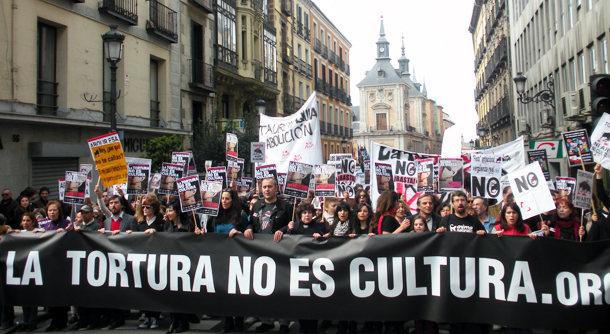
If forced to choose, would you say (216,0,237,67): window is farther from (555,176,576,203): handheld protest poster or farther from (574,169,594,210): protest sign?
(574,169,594,210): protest sign

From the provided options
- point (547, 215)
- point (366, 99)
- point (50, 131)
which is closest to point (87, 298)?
point (547, 215)

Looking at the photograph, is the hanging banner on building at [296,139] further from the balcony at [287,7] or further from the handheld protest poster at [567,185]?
the balcony at [287,7]

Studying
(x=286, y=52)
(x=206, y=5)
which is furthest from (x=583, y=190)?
(x=286, y=52)

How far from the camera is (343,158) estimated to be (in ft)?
36.0

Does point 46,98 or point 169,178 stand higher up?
point 46,98

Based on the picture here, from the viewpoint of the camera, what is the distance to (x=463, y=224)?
6.23m

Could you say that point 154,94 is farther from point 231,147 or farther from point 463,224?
point 463,224

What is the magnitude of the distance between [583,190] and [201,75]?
1773 cm

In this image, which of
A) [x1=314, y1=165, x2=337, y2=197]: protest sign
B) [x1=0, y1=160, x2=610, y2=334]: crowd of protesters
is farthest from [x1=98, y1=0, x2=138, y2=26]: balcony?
[x1=314, y1=165, x2=337, y2=197]: protest sign

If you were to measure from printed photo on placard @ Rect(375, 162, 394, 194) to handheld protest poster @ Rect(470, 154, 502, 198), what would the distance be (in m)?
1.57

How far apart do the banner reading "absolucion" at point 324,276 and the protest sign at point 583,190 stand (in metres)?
1.08

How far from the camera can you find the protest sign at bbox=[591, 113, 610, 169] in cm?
657

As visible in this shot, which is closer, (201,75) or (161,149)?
(161,149)

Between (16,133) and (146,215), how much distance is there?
26.5ft
